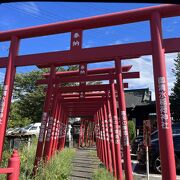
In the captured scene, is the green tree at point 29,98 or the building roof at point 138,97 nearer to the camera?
the green tree at point 29,98

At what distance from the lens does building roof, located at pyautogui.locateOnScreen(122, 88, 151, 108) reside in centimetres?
4671

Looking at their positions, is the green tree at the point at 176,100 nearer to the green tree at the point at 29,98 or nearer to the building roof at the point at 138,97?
the building roof at the point at 138,97

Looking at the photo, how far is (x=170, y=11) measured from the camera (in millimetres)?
6922

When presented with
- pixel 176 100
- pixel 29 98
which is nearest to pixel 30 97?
pixel 29 98

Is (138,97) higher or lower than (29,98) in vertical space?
higher

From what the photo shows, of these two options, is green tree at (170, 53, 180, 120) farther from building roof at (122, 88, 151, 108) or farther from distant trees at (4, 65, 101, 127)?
distant trees at (4, 65, 101, 127)

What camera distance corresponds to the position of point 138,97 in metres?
49.5

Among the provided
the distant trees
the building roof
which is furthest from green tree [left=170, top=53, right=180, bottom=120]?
the distant trees

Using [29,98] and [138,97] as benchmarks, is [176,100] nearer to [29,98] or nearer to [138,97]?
[138,97]

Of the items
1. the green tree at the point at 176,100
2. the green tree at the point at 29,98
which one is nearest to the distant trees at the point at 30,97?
the green tree at the point at 29,98

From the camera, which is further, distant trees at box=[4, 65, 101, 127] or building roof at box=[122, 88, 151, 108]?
building roof at box=[122, 88, 151, 108]

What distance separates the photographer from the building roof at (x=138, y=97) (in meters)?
46.7

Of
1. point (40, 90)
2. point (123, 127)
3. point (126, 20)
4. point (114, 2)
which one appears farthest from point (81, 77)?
point (40, 90)

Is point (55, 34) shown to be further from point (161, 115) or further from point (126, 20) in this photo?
point (161, 115)
